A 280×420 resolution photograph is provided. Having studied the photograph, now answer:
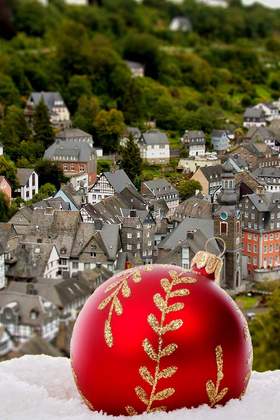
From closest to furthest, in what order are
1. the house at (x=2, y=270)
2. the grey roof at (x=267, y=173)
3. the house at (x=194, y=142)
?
the house at (x=2, y=270), the grey roof at (x=267, y=173), the house at (x=194, y=142)

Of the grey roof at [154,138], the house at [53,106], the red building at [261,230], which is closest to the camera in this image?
the red building at [261,230]

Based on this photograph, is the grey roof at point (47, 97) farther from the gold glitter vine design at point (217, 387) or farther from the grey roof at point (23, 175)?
the gold glitter vine design at point (217, 387)

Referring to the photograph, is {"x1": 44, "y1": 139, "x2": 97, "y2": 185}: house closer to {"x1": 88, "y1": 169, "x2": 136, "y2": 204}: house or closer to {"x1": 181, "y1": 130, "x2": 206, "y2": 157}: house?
{"x1": 88, "y1": 169, "x2": 136, "y2": 204}: house

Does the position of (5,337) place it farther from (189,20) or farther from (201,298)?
(189,20)

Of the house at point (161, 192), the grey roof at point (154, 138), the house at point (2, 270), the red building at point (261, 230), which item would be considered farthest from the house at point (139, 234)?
the grey roof at point (154, 138)

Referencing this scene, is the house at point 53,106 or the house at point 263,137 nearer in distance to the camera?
the house at point 263,137

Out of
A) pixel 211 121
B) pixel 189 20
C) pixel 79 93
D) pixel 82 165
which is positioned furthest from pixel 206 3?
pixel 82 165

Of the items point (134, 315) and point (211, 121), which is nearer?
point (134, 315)
